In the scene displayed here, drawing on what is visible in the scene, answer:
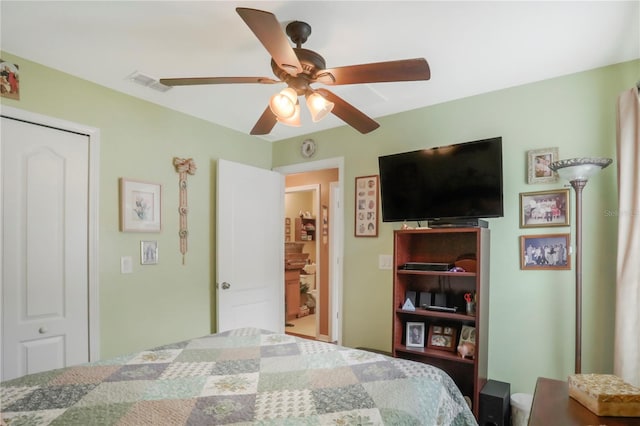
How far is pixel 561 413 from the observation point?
1.35 metres

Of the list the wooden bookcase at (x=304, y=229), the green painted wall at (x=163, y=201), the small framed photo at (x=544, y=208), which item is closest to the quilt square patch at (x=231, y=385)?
the green painted wall at (x=163, y=201)

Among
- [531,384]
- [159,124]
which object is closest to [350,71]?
[159,124]

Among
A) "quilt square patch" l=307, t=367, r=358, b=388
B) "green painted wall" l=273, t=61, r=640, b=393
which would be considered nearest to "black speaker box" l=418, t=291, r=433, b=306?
"green painted wall" l=273, t=61, r=640, b=393

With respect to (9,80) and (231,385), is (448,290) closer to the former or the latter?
(231,385)

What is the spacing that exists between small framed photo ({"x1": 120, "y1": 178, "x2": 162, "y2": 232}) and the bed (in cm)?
127

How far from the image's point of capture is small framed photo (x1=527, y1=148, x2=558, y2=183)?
91.2 inches

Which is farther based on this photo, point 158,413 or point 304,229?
point 304,229

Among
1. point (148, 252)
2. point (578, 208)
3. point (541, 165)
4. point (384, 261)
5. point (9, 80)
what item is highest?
point (9, 80)

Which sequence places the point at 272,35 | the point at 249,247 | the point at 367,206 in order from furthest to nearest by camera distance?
the point at 249,247 → the point at 367,206 → the point at 272,35

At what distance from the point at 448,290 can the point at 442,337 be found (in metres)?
0.34

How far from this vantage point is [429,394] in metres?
1.30

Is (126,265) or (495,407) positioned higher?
(126,265)

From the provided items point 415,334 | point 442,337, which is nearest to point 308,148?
point 415,334

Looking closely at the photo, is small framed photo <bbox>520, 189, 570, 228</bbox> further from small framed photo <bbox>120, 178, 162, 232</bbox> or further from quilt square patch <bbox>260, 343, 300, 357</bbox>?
small framed photo <bbox>120, 178, 162, 232</bbox>
